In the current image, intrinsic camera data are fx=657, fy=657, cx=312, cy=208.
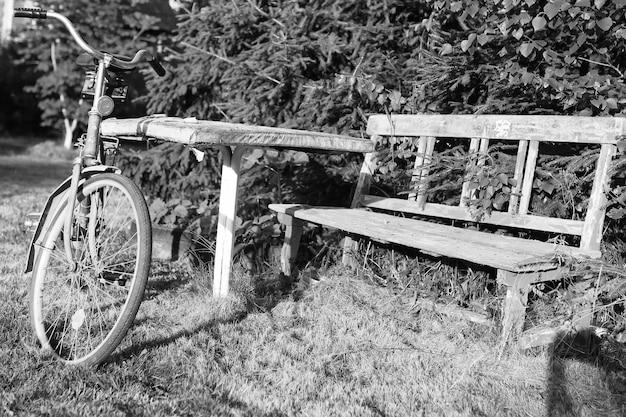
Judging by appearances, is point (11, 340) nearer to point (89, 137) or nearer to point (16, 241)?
point (89, 137)

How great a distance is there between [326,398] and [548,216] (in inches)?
68.7

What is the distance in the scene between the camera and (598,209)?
3.13 metres

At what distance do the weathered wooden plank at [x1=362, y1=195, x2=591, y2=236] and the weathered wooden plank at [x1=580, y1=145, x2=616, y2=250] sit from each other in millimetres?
54

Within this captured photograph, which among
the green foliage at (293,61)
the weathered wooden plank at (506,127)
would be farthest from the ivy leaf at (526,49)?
the green foliage at (293,61)

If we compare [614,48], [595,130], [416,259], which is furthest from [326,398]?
[614,48]

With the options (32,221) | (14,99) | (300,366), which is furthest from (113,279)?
(14,99)

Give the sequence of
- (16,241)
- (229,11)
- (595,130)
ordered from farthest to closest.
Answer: (229,11), (16,241), (595,130)

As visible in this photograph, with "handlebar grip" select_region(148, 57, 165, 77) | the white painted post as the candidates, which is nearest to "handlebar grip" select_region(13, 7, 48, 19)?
"handlebar grip" select_region(148, 57, 165, 77)

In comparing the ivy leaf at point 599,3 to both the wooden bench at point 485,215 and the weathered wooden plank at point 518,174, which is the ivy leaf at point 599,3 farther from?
the weathered wooden plank at point 518,174

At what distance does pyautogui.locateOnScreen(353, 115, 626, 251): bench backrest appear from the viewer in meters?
3.14

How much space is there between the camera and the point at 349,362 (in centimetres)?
280

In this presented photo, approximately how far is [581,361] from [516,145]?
1.38m

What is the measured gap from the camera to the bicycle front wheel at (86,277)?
2428 mm

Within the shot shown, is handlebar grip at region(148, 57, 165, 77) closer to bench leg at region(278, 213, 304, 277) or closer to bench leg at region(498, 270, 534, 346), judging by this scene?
bench leg at region(278, 213, 304, 277)
